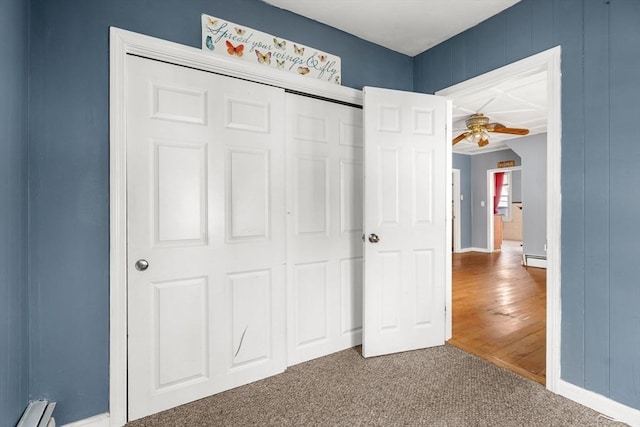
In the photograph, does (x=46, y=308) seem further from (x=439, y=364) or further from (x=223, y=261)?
(x=439, y=364)

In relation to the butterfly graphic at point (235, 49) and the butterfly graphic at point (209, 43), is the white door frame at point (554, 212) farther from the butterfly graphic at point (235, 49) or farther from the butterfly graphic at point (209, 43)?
the butterfly graphic at point (209, 43)

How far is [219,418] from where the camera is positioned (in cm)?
164

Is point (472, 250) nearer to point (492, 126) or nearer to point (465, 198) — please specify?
point (465, 198)

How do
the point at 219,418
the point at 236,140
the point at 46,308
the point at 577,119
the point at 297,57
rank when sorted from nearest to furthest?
the point at 46,308 < the point at 219,418 < the point at 577,119 < the point at 236,140 < the point at 297,57

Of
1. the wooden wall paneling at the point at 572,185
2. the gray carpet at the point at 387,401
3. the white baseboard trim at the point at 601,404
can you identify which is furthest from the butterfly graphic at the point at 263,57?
the white baseboard trim at the point at 601,404

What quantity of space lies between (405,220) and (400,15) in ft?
5.02

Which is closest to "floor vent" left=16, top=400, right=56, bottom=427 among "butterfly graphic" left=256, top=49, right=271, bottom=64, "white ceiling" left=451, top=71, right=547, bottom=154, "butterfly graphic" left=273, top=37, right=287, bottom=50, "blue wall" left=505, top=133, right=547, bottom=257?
"butterfly graphic" left=256, top=49, right=271, bottom=64

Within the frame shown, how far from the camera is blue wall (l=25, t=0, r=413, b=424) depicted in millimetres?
1445

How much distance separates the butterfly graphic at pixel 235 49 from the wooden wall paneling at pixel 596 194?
2.07m

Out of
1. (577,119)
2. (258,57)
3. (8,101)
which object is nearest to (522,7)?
(577,119)

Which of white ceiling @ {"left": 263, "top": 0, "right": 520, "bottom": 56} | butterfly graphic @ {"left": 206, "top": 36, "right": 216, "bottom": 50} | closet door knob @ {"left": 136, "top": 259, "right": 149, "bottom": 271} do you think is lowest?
closet door knob @ {"left": 136, "top": 259, "right": 149, "bottom": 271}

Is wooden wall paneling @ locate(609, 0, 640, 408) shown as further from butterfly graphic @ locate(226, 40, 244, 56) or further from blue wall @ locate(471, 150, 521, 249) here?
blue wall @ locate(471, 150, 521, 249)

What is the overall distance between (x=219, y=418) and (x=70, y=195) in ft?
4.62

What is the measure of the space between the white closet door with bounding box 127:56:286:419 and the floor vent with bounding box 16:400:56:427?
1.08 ft
